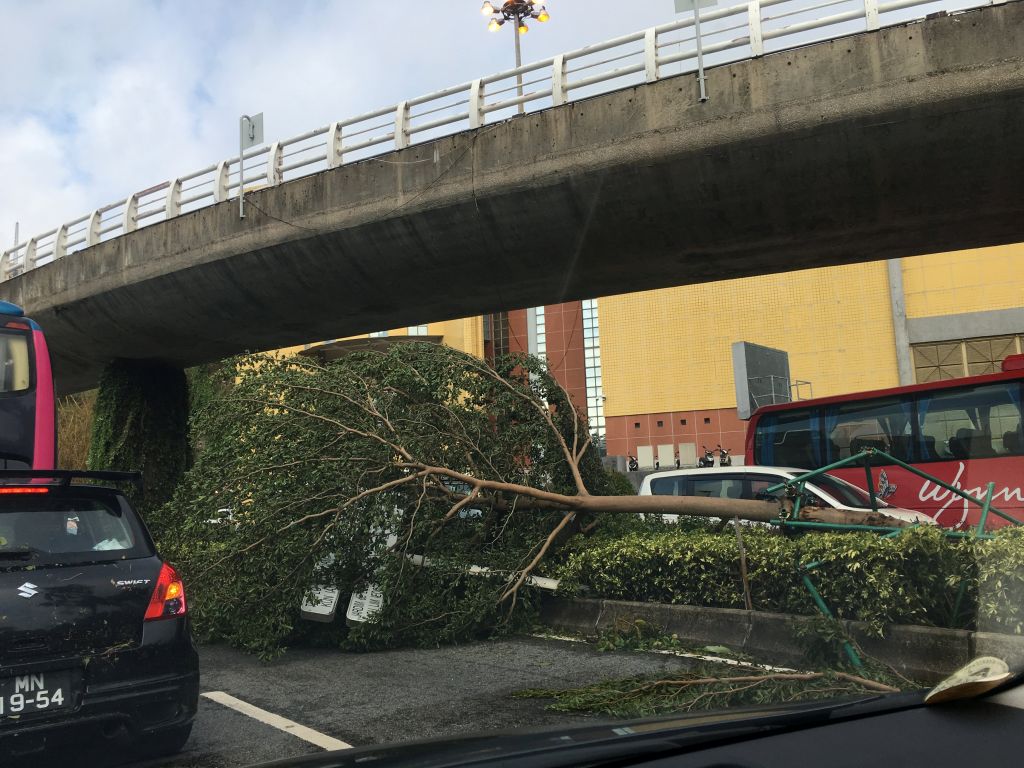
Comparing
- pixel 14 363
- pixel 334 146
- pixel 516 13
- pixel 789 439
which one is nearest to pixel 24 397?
pixel 14 363

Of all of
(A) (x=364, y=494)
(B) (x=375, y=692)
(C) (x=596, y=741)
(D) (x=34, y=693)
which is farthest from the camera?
(A) (x=364, y=494)

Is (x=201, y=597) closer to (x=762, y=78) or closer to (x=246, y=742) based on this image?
(x=246, y=742)

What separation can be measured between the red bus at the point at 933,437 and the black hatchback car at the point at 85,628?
9378 mm

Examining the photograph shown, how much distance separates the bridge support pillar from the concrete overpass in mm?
3416

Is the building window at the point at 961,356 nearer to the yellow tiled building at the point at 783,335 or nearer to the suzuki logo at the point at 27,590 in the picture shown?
the yellow tiled building at the point at 783,335

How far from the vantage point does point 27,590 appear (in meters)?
3.75

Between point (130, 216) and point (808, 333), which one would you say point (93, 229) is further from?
point (808, 333)

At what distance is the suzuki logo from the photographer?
147 inches

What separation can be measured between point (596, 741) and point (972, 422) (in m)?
12.3

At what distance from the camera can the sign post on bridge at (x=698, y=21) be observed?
11.6 meters

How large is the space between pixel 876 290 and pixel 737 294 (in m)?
6.47

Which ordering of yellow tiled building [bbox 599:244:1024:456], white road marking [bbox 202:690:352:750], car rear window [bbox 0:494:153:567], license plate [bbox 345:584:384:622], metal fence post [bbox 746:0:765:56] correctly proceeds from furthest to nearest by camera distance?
1. yellow tiled building [bbox 599:244:1024:456]
2. metal fence post [bbox 746:0:765:56]
3. license plate [bbox 345:584:384:622]
4. white road marking [bbox 202:690:352:750]
5. car rear window [bbox 0:494:153:567]

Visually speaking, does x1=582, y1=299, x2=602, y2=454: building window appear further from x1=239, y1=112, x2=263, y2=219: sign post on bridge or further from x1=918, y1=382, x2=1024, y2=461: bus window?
x1=918, y1=382, x2=1024, y2=461: bus window

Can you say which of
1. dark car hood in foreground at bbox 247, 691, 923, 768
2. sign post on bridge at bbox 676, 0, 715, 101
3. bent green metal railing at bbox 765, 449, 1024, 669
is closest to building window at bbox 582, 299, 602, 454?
sign post on bridge at bbox 676, 0, 715, 101
